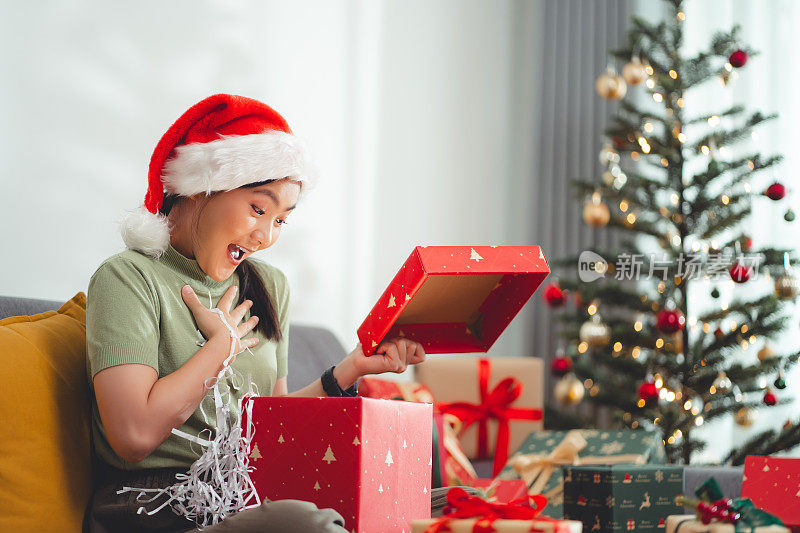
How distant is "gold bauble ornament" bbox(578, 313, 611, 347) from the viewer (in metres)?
2.41

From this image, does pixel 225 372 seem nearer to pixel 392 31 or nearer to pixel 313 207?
pixel 313 207

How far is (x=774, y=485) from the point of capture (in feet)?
3.93

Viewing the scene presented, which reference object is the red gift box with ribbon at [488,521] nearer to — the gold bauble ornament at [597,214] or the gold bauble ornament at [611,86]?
the gold bauble ornament at [597,214]

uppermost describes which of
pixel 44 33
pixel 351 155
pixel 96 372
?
pixel 44 33

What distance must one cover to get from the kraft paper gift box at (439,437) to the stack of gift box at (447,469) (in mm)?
12

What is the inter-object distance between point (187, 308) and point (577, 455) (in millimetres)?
1083

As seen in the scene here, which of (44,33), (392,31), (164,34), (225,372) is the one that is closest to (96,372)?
(225,372)

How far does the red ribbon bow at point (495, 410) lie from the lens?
86.3 inches

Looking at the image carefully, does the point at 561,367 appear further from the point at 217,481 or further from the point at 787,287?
the point at 217,481

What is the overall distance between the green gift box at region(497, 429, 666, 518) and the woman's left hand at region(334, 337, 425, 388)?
0.66 meters

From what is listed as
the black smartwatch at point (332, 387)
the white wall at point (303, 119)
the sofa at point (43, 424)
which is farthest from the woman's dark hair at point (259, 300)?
the white wall at point (303, 119)

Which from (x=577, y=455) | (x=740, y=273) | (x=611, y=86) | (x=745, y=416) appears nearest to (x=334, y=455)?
(x=577, y=455)

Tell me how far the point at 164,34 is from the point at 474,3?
1.66 metres

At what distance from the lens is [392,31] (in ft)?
9.14
